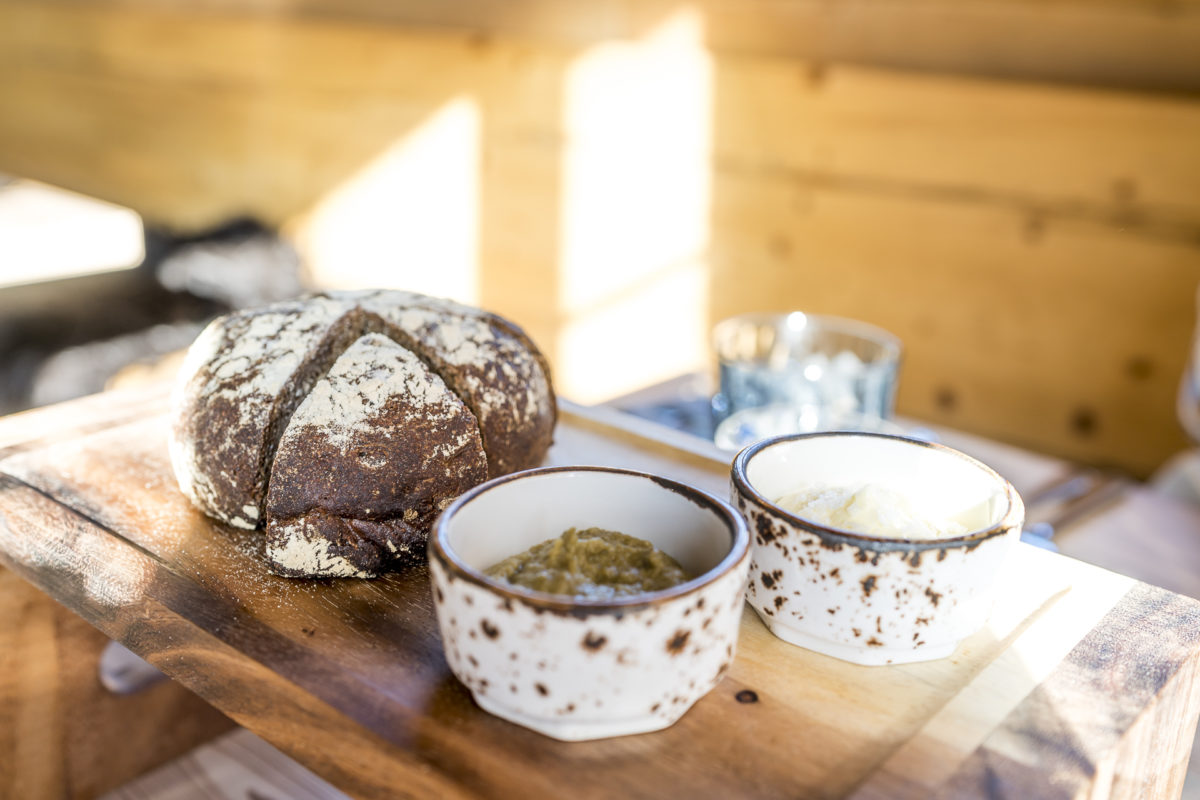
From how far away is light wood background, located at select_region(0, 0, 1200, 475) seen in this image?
2277mm

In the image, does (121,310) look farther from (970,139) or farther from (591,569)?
(591,569)

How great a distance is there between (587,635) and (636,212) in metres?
2.52

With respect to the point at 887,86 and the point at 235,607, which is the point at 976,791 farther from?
the point at 887,86

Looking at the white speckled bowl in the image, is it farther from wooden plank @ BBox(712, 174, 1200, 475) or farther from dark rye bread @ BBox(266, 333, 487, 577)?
wooden plank @ BBox(712, 174, 1200, 475)

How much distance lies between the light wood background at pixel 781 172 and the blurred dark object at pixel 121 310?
468 mm

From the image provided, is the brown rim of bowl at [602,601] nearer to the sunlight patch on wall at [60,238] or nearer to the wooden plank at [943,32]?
the wooden plank at [943,32]

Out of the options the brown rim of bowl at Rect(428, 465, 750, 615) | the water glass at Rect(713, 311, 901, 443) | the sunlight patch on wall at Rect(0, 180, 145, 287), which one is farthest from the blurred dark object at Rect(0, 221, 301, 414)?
the brown rim of bowl at Rect(428, 465, 750, 615)

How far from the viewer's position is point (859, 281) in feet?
8.80

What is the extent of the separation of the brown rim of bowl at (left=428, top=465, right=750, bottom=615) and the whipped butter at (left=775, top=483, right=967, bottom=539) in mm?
84

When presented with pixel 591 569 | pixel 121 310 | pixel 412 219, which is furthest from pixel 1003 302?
pixel 121 310

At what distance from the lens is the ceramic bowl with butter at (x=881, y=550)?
2.75 feet

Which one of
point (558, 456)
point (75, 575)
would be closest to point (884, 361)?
point (558, 456)

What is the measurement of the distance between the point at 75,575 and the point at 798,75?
7.22 ft

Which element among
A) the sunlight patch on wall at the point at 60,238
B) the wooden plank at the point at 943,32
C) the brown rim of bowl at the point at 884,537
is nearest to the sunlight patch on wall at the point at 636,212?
the wooden plank at the point at 943,32
